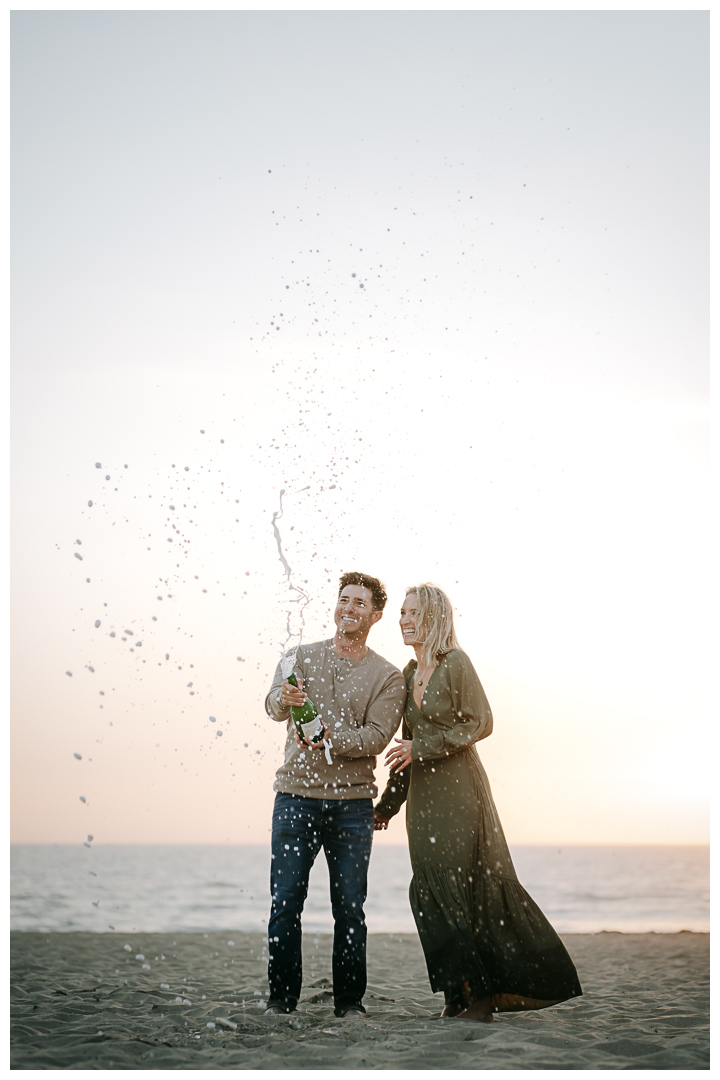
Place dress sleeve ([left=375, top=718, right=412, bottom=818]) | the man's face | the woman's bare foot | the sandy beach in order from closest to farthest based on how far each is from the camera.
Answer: the sandy beach < the woman's bare foot < the man's face < dress sleeve ([left=375, top=718, right=412, bottom=818])

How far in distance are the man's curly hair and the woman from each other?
0.60ft

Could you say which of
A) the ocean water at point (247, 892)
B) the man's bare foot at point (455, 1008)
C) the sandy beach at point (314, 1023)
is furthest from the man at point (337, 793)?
the ocean water at point (247, 892)

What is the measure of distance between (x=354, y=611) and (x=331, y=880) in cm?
116

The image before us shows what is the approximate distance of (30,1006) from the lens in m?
4.14

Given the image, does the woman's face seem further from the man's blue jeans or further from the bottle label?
the man's blue jeans

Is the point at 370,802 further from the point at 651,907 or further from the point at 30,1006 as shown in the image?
the point at 651,907

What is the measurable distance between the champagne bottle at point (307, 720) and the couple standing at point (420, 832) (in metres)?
0.04

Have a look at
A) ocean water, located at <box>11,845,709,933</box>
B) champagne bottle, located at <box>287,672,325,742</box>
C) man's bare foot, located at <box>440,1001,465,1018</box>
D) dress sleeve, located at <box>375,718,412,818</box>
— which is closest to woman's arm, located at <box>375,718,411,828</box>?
dress sleeve, located at <box>375,718,412,818</box>

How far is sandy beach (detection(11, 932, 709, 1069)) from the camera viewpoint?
3160mm

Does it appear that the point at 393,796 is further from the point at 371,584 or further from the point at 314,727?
the point at 371,584

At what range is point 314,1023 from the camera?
3609mm

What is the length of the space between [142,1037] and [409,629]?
196 cm

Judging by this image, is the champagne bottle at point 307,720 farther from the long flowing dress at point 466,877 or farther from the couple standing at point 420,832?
the long flowing dress at point 466,877

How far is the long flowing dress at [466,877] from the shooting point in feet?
12.3
